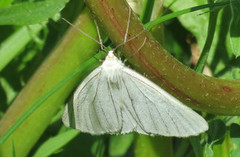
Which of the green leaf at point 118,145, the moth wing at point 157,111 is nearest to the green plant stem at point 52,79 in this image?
the moth wing at point 157,111

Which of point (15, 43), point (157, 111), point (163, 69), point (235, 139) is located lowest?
point (235, 139)

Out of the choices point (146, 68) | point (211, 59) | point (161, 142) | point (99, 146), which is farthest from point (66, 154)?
point (146, 68)

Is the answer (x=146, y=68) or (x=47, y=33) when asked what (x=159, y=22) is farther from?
(x=47, y=33)

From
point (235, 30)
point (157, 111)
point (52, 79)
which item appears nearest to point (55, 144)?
point (52, 79)

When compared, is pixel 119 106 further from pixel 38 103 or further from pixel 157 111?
pixel 38 103

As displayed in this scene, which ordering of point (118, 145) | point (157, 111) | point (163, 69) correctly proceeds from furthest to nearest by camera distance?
1. point (118, 145)
2. point (157, 111)
3. point (163, 69)
